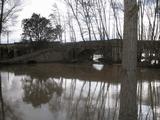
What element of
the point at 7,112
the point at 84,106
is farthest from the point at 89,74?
the point at 7,112

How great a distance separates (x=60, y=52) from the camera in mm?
47938

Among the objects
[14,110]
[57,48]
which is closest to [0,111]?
[14,110]

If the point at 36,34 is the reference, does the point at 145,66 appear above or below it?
below

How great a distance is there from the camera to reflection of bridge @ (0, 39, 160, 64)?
134 ft

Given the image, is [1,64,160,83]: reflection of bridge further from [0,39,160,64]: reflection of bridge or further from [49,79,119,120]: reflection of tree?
[0,39,160,64]: reflection of bridge

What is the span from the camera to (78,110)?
33.5 ft

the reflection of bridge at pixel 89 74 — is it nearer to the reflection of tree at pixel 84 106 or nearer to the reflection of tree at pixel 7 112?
the reflection of tree at pixel 84 106

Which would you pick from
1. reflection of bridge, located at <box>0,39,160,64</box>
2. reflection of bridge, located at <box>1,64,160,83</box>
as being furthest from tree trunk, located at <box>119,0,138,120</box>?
reflection of bridge, located at <box>0,39,160,64</box>

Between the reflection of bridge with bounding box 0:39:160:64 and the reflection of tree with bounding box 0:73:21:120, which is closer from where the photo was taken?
the reflection of tree with bounding box 0:73:21:120

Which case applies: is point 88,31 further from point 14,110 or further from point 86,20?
point 14,110

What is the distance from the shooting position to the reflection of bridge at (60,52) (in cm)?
4097

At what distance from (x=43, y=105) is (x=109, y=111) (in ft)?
8.91

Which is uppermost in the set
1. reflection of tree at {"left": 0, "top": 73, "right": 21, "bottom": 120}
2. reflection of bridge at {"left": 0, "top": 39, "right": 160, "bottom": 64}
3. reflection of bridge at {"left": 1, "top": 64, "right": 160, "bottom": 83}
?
reflection of bridge at {"left": 0, "top": 39, "right": 160, "bottom": 64}

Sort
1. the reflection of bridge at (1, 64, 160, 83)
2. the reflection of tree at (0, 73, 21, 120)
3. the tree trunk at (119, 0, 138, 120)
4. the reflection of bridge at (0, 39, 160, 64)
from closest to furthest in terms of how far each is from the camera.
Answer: the tree trunk at (119, 0, 138, 120) → the reflection of tree at (0, 73, 21, 120) → the reflection of bridge at (1, 64, 160, 83) → the reflection of bridge at (0, 39, 160, 64)
